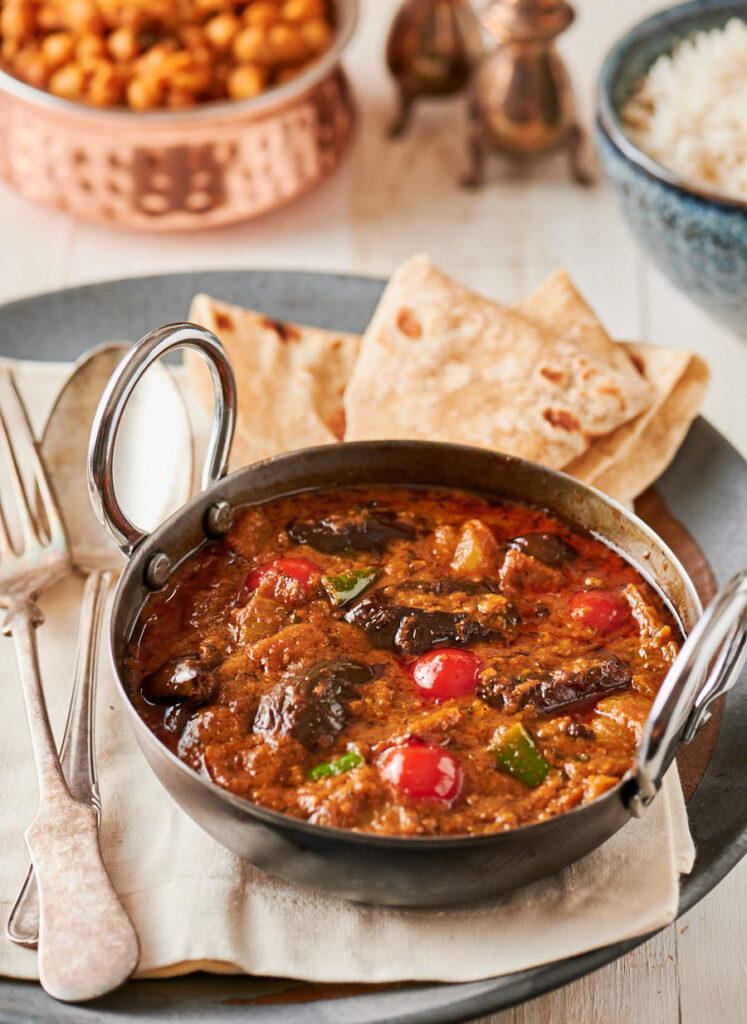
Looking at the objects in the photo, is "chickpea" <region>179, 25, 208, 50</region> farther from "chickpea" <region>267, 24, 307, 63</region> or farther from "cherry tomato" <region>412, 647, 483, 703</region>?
"cherry tomato" <region>412, 647, 483, 703</region>

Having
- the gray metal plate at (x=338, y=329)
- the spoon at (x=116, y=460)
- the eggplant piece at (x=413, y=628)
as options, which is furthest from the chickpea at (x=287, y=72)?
the eggplant piece at (x=413, y=628)

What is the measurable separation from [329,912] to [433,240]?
11.1 ft

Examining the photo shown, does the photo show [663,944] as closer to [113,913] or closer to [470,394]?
[113,913]

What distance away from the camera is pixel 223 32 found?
4828mm

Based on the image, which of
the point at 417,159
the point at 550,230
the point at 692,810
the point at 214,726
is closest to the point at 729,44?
the point at 550,230

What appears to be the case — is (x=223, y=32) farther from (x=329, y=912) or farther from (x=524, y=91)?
(x=329, y=912)

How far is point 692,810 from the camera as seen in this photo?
8.54 ft

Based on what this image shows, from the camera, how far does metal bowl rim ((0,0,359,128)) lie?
174 inches

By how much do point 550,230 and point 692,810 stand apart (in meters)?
3.16

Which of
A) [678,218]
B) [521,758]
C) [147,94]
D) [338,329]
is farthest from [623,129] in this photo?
[521,758]

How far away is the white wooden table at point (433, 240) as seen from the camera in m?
4.70

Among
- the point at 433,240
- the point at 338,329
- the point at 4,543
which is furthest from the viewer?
the point at 433,240

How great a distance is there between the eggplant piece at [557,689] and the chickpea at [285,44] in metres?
3.23

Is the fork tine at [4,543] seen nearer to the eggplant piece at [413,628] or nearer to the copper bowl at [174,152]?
the eggplant piece at [413,628]
